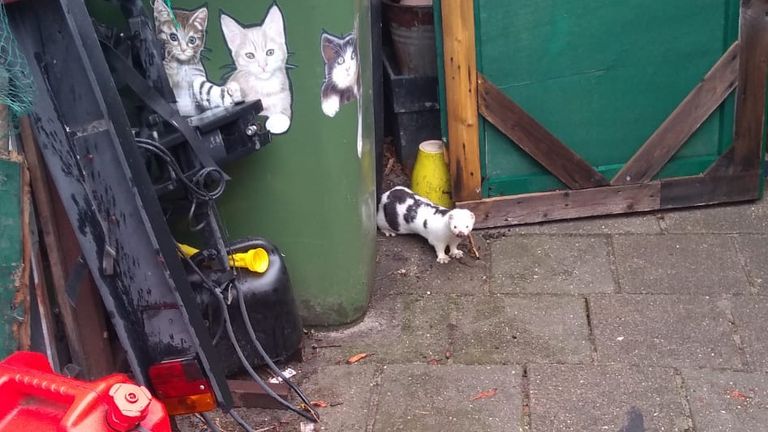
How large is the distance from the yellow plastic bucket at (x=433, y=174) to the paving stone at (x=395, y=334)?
2.51 ft

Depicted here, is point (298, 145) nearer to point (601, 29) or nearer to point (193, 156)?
point (193, 156)

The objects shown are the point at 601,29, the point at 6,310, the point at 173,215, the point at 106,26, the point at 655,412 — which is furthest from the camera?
the point at 601,29

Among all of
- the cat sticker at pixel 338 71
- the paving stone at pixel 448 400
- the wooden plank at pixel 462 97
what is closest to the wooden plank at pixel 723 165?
the wooden plank at pixel 462 97

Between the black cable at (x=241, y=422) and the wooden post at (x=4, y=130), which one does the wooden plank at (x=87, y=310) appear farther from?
the black cable at (x=241, y=422)

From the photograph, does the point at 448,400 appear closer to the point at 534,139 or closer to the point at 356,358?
the point at 356,358

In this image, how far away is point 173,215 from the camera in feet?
10.2

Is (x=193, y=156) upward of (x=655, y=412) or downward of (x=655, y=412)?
upward

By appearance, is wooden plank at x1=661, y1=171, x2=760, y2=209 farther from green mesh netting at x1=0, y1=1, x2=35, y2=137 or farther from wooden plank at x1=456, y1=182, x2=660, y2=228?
green mesh netting at x1=0, y1=1, x2=35, y2=137

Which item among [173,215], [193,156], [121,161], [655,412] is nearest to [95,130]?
[121,161]

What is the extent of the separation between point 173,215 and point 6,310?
2.64 feet

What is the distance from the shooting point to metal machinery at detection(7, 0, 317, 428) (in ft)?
6.90

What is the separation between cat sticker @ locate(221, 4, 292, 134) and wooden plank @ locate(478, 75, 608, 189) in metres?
1.29

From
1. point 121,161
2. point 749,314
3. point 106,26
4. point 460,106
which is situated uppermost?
point 106,26

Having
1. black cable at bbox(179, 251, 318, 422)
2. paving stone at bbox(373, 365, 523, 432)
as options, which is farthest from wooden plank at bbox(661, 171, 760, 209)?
black cable at bbox(179, 251, 318, 422)
